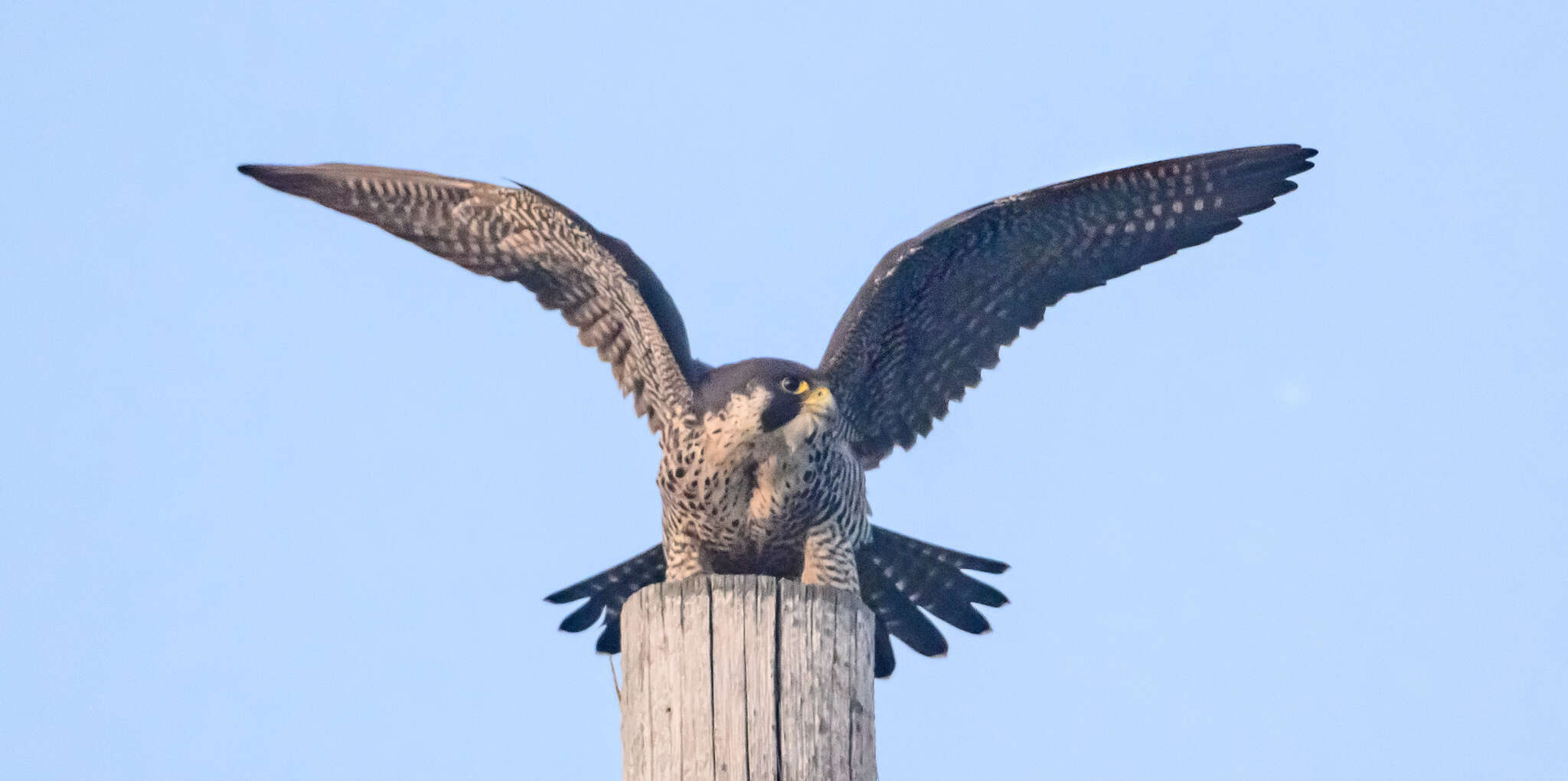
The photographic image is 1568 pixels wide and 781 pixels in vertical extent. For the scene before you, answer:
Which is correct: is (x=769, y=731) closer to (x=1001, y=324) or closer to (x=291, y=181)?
(x=1001, y=324)

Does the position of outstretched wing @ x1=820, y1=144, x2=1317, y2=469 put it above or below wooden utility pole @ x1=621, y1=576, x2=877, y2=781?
above

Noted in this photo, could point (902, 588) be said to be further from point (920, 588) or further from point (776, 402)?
point (776, 402)

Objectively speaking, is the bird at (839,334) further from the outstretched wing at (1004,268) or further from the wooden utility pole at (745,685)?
the wooden utility pole at (745,685)

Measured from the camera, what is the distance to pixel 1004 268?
594 cm

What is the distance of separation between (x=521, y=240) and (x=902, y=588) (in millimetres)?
1914

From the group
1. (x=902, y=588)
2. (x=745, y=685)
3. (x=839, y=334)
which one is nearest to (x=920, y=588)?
(x=902, y=588)

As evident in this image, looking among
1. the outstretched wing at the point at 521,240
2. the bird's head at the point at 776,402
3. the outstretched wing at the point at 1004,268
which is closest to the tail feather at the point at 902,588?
the outstretched wing at the point at 1004,268

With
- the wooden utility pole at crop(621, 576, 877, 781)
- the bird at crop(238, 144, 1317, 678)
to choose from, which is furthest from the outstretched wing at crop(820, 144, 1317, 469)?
the wooden utility pole at crop(621, 576, 877, 781)

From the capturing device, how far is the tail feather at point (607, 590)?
5.89 metres

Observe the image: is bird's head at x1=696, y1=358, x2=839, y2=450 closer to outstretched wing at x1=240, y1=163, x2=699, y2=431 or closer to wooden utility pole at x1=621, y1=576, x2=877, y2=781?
outstretched wing at x1=240, y1=163, x2=699, y2=431

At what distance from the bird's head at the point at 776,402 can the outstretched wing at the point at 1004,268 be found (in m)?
0.42

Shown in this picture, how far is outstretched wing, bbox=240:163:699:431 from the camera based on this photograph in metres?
5.79

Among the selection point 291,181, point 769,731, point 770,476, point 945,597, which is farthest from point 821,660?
point 291,181

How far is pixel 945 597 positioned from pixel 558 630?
1412 millimetres
